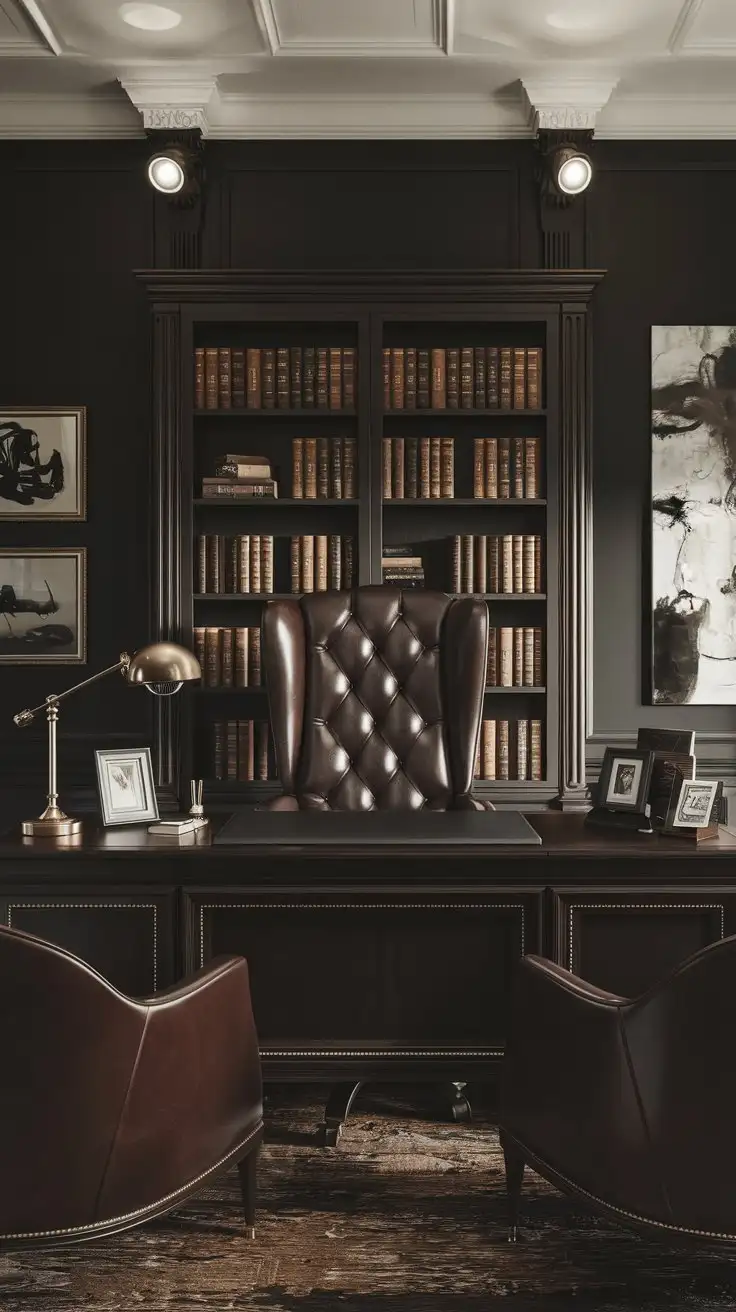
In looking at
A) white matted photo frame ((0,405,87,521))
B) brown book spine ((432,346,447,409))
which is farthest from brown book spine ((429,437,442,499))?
white matted photo frame ((0,405,87,521))

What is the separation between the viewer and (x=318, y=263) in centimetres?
370

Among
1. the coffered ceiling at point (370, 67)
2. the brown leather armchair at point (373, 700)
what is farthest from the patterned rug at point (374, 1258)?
the coffered ceiling at point (370, 67)

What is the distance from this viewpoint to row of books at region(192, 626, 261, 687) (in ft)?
11.6

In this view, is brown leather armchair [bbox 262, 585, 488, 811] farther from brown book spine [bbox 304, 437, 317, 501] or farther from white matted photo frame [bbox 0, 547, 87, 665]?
white matted photo frame [bbox 0, 547, 87, 665]

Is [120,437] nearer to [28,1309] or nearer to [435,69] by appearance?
[435,69]

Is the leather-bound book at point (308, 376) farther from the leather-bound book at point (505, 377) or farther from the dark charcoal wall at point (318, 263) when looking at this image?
the leather-bound book at point (505, 377)

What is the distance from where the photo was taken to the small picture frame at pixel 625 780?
2.26 m

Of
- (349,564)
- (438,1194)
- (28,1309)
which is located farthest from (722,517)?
(28,1309)

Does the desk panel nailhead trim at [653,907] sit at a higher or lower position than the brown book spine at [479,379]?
lower

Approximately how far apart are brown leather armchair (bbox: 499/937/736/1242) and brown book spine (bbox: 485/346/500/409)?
235 centimetres

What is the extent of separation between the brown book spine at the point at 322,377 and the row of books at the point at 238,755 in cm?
118

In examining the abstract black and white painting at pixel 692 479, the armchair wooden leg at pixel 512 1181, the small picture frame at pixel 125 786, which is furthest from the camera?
the abstract black and white painting at pixel 692 479

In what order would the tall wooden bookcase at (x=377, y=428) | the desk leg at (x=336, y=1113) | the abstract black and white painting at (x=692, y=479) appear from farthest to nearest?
the abstract black and white painting at (x=692, y=479) < the tall wooden bookcase at (x=377, y=428) < the desk leg at (x=336, y=1113)

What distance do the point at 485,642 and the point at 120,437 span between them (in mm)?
1766
